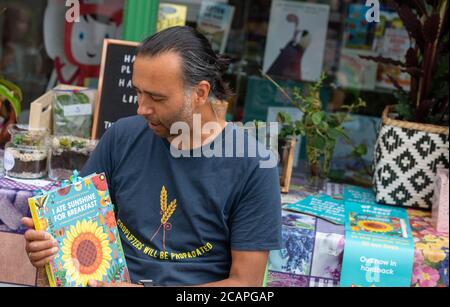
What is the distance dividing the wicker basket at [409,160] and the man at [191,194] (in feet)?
3.79

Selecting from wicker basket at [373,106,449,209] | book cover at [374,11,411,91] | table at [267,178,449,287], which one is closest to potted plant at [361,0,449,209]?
wicker basket at [373,106,449,209]

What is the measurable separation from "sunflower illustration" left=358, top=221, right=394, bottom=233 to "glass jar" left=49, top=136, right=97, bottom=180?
1.19 meters

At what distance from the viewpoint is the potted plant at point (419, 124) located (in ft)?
11.2

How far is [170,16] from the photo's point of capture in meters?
3.85

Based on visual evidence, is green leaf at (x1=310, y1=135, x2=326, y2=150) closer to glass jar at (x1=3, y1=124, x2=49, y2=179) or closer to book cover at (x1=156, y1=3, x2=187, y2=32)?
book cover at (x1=156, y1=3, x2=187, y2=32)

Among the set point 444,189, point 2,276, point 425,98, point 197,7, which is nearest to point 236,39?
point 197,7

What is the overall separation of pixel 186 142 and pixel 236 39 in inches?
80.8

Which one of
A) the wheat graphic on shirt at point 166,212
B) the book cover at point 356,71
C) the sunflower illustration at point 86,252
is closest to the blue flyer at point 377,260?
the wheat graphic on shirt at point 166,212

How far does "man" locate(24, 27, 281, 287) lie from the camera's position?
7.86 feet

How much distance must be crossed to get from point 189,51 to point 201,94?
0.15 metres

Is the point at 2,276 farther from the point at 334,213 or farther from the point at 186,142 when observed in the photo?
the point at 334,213

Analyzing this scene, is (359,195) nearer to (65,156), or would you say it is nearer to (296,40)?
(296,40)

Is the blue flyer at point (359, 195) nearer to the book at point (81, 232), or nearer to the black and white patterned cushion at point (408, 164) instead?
the black and white patterned cushion at point (408, 164)

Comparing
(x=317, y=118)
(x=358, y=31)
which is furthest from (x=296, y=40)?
(x=317, y=118)
